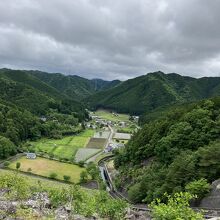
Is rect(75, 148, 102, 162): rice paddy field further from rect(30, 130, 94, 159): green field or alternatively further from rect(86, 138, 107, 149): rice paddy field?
rect(86, 138, 107, 149): rice paddy field

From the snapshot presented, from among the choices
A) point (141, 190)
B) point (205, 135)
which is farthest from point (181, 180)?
point (205, 135)

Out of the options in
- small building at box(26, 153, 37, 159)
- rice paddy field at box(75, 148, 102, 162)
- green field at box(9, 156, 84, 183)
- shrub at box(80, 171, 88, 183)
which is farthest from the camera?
rice paddy field at box(75, 148, 102, 162)

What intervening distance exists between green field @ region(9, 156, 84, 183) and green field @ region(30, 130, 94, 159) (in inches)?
400

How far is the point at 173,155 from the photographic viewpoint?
76.1m

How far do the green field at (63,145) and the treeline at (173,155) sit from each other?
2770cm

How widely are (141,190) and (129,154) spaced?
2612 cm

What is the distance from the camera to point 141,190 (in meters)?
68.4

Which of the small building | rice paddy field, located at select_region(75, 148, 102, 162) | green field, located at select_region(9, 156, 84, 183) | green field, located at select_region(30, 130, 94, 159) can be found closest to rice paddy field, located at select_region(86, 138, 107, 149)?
green field, located at select_region(30, 130, 94, 159)

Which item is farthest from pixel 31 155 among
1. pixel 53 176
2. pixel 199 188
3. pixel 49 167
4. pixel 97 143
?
pixel 199 188

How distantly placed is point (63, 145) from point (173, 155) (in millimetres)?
68022

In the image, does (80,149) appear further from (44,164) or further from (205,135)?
(205,135)

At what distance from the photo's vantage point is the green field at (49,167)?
92.0 meters

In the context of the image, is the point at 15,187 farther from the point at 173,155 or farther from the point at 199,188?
the point at 173,155

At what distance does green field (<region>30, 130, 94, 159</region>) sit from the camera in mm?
121500
